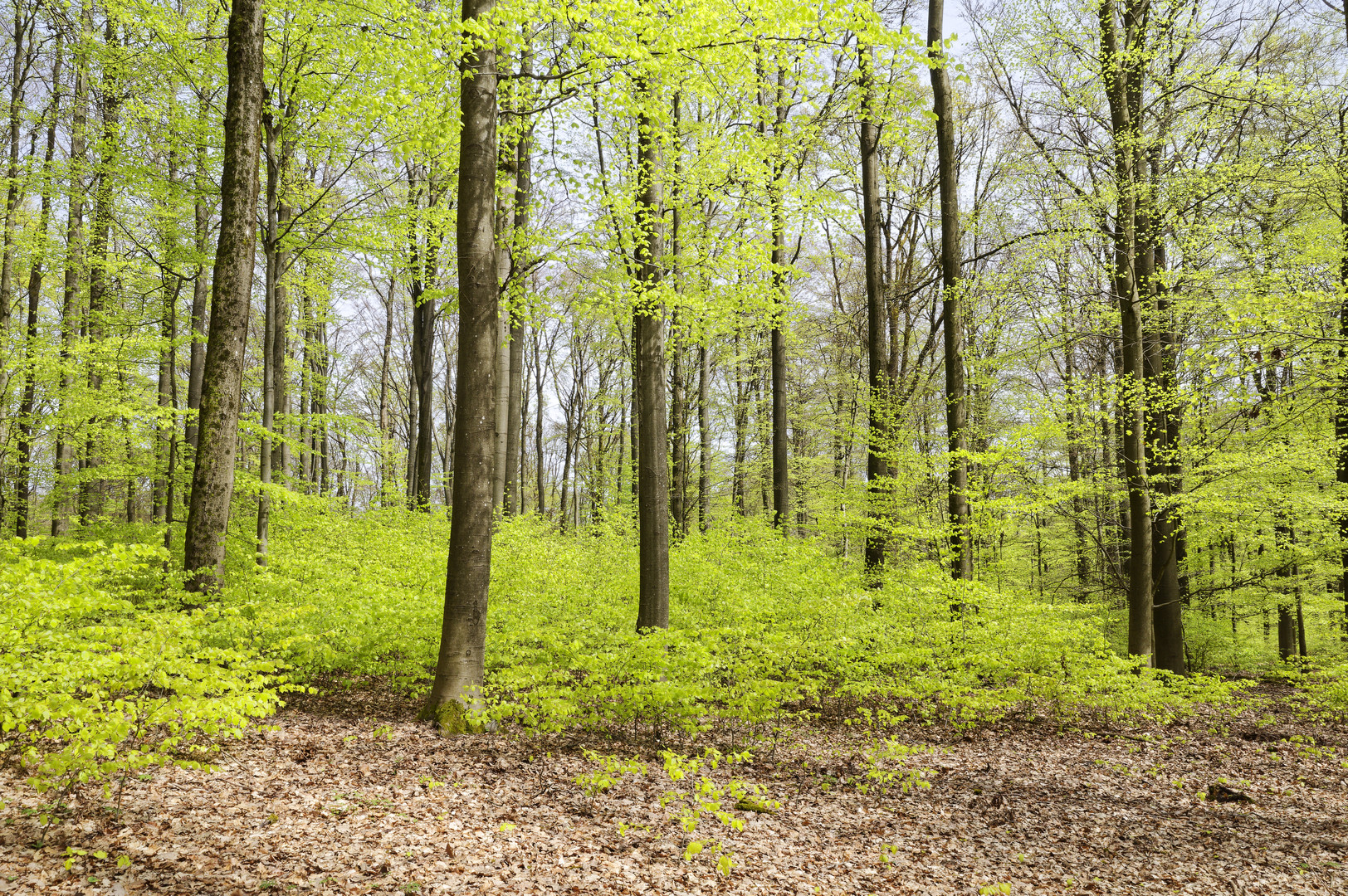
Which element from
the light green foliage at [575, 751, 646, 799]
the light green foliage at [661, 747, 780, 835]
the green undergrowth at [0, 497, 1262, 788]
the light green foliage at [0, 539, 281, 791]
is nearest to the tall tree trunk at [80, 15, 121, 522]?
the green undergrowth at [0, 497, 1262, 788]

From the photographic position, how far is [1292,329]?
28.2ft

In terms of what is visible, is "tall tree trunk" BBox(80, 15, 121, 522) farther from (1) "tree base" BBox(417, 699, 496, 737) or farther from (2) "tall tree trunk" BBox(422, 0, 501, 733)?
(1) "tree base" BBox(417, 699, 496, 737)

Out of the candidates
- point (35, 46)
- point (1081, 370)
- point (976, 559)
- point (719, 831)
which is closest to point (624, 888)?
point (719, 831)

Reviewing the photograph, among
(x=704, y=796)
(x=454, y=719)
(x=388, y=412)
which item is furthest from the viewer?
(x=388, y=412)

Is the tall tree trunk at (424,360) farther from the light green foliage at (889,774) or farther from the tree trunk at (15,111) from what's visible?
the light green foliage at (889,774)

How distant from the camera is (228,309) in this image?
23.5 feet

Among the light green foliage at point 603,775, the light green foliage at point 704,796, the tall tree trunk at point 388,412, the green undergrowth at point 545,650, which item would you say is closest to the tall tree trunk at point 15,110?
the green undergrowth at point 545,650

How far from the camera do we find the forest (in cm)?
411

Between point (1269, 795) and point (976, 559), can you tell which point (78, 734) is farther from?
point (976, 559)

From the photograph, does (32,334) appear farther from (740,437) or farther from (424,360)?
(740,437)

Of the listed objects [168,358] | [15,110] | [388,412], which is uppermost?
[15,110]

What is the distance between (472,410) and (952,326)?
8.27 m

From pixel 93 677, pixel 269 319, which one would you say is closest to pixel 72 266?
pixel 269 319

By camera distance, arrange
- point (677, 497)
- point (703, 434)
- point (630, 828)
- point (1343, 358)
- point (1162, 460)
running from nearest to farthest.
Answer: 1. point (630, 828)
2. point (1343, 358)
3. point (1162, 460)
4. point (677, 497)
5. point (703, 434)
